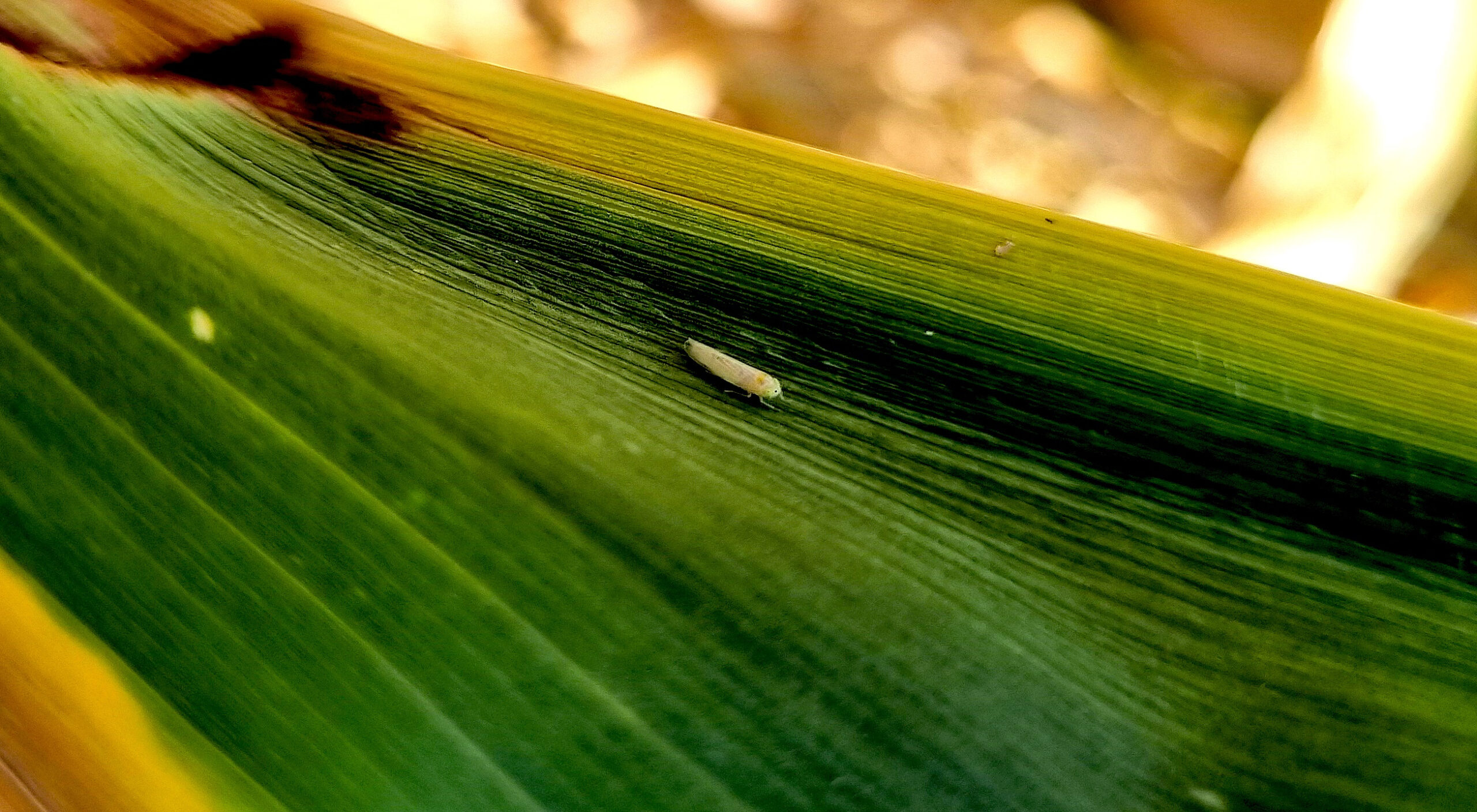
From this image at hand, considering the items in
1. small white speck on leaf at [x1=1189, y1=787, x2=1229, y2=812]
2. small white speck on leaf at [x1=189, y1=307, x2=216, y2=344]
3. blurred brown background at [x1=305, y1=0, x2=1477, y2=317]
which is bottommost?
small white speck on leaf at [x1=189, y1=307, x2=216, y2=344]

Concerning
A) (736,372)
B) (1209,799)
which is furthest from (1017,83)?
(1209,799)

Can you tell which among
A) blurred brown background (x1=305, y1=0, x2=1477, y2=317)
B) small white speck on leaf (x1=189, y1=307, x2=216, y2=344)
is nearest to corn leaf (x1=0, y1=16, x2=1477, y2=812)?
small white speck on leaf (x1=189, y1=307, x2=216, y2=344)

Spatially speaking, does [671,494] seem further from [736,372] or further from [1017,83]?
[1017,83]

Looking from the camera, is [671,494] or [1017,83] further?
[1017,83]

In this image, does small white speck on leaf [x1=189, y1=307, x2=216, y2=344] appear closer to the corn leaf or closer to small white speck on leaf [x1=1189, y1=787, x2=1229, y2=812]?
the corn leaf

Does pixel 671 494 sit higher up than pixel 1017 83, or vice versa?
pixel 1017 83

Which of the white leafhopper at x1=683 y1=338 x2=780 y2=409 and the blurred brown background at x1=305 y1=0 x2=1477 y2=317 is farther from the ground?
the blurred brown background at x1=305 y1=0 x2=1477 y2=317
